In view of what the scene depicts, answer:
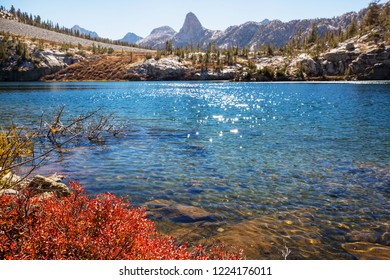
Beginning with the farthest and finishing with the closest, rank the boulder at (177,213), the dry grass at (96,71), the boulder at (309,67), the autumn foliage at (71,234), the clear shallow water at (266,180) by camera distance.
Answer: the dry grass at (96,71) → the boulder at (309,67) → the boulder at (177,213) → the clear shallow water at (266,180) → the autumn foliage at (71,234)

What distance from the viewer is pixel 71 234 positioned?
18.5 feet

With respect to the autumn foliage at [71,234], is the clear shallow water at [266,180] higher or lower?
lower

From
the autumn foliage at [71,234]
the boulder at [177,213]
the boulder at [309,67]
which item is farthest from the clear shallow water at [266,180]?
the boulder at [309,67]

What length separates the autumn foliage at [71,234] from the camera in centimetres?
525

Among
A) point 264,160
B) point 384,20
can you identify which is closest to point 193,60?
point 384,20

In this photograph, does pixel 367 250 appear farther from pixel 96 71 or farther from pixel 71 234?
pixel 96 71

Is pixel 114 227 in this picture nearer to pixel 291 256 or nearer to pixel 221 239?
pixel 221 239

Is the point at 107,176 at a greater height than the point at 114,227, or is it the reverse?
the point at 114,227

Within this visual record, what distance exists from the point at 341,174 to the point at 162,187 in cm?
919

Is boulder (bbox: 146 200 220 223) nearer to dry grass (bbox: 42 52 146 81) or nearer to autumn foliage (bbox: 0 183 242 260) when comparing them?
autumn foliage (bbox: 0 183 242 260)

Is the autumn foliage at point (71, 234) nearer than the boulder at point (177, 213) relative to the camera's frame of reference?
Yes

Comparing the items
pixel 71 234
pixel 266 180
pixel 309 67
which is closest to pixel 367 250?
pixel 266 180

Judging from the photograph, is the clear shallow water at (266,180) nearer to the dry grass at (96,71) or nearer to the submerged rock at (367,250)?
the submerged rock at (367,250)

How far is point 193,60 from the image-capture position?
185 meters
